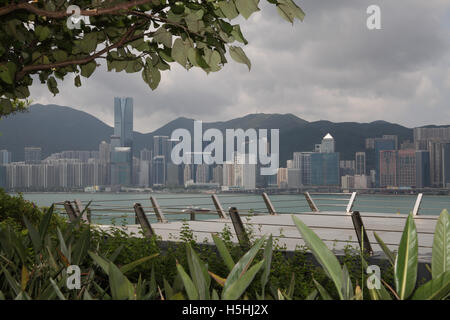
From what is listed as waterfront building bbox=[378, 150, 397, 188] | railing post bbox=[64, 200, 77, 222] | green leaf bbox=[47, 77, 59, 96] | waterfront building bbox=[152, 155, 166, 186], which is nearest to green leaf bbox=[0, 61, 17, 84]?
green leaf bbox=[47, 77, 59, 96]

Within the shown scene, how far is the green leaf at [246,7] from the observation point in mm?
1748

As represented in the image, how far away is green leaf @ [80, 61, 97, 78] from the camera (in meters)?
2.71

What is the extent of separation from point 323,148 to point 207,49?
185 feet

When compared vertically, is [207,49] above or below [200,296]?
above

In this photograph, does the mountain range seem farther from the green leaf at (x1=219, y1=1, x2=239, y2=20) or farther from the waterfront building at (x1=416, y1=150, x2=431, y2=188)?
the green leaf at (x1=219, y1=1, x2=239, y2=20)

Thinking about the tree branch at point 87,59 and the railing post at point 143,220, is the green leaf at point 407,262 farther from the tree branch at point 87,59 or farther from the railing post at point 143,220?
the railing post at point 143,220

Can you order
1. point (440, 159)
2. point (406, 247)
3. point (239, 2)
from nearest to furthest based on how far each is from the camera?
point (406, 247)
point (239, 2)
point (440, 159)

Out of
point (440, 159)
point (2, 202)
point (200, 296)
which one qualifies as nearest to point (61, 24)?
point (200, 296)

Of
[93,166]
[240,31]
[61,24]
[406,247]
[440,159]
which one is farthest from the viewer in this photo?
[93,166]

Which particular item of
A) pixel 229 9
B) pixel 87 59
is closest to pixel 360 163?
pixel 87 59

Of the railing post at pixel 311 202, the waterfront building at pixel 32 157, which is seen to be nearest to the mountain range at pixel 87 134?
the waterfront building at pixel 32 157

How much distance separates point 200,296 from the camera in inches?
60.3

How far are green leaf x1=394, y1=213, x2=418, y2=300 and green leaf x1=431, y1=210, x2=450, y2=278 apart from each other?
8 cm
